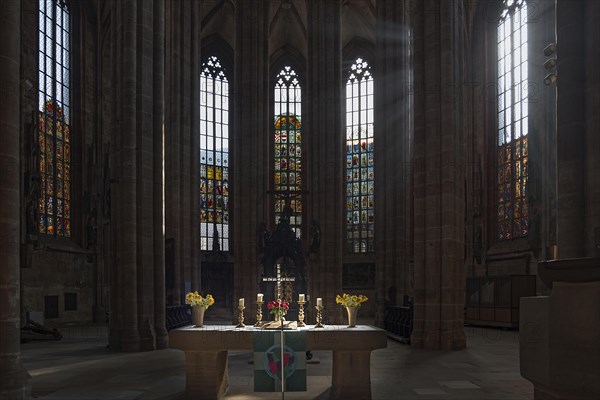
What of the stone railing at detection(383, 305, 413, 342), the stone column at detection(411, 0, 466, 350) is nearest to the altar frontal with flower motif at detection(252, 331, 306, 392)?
the stone column at detection(411, 0, 466, 350)

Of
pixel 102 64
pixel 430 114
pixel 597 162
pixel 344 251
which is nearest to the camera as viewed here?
pixel 597 162

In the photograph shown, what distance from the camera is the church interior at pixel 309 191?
29.5 feet

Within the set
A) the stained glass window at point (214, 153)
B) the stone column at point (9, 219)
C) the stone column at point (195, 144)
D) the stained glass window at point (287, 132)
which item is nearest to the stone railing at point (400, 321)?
the stone column at point (195, 144)

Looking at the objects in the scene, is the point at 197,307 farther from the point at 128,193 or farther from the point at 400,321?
the point at 400,321

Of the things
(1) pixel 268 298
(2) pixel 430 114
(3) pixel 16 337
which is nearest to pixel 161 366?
(3) pixel 16 337

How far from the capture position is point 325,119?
3111cm

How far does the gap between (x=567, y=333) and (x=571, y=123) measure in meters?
3.28

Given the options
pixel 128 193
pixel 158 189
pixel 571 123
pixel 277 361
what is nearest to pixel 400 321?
pixel 158 189

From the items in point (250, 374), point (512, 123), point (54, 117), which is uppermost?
point (54, 117)

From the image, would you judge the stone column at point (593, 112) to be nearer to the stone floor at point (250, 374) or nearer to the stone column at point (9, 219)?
the stone floor at point (250, 374)

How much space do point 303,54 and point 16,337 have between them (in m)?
34.5

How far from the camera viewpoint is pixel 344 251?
129 ft

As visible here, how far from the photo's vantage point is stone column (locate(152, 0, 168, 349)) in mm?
17831

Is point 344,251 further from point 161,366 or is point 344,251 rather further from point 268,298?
point 161,366
